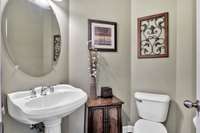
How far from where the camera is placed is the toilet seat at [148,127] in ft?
7.34

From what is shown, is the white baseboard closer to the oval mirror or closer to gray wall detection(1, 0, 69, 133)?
gray wall detection(1, 0, 69, 133)

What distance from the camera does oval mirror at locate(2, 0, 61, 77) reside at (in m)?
1.88

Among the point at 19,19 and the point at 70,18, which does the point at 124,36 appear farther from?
the point at 19,19

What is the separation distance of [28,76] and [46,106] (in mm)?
405

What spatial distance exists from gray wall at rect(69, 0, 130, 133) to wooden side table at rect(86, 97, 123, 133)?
0.29 m

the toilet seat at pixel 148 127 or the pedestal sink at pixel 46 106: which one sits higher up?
the pedestal sink at pixel 46 106

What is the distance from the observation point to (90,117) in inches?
82.3

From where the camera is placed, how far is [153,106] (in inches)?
89.0

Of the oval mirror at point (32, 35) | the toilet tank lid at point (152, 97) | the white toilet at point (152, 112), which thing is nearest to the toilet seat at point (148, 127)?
the white toilet at point (152, 112)

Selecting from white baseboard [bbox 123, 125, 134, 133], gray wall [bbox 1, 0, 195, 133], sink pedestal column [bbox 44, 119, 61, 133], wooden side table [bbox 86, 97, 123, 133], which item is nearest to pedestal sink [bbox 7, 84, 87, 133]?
sink pedestal column [bbox 44, 119, 61, 133]

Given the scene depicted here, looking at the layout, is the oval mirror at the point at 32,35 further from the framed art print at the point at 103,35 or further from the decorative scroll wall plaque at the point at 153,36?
the decorative scroll wall plaque at the point at 153,36

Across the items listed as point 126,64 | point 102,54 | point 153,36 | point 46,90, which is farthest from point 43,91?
point 153,36

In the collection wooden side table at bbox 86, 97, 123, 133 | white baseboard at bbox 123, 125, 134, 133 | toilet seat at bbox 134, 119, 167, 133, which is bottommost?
white baseboard at bbox 123, 125, 134, 133

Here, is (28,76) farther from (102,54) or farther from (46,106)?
(102,54)
